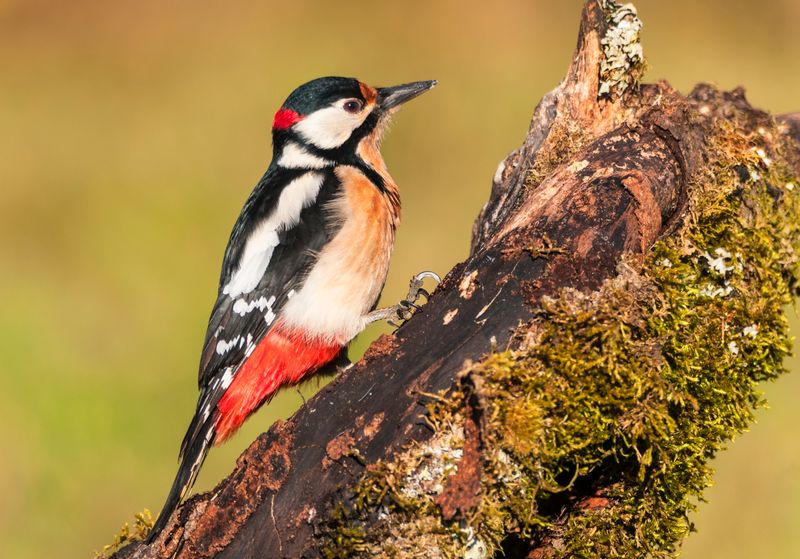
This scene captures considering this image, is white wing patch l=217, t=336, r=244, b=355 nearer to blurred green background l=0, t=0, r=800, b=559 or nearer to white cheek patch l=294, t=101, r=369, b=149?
white cheek patch l=294, t=101, r=369, b=149

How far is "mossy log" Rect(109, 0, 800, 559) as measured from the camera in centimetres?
244

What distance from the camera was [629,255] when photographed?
277 centimetres

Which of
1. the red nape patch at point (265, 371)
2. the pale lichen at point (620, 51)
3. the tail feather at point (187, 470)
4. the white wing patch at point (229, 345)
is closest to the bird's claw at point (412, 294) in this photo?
the red nape patch at point (265, 371)

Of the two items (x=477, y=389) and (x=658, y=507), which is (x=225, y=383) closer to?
(x=477, y=389)

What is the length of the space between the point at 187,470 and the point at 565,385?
4.80ft

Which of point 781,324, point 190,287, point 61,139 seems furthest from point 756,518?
point 61,139

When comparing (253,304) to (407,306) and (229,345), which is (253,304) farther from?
(407,306)

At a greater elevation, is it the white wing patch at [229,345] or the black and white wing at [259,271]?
the black and white wing at [259,271]

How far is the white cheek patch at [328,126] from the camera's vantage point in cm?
420

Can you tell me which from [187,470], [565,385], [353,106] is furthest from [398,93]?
[565,385]

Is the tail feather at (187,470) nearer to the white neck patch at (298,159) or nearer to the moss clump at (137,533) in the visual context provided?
the moss clump at (137,533)

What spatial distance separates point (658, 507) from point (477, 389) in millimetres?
818

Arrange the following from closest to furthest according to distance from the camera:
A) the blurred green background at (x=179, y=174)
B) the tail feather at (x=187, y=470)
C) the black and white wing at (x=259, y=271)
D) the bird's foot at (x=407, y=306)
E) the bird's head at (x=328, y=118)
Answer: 1. the tail feather at (x=187, y=470)
2. the bird's foot at (x=407, y=306)
3. the black and white wing at (x=259, y=271)
4. the bird's head at (x=328, y=118)
5. the blurred green background at (x=179, y=174)

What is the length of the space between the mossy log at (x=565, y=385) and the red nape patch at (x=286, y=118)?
1.56 meters
